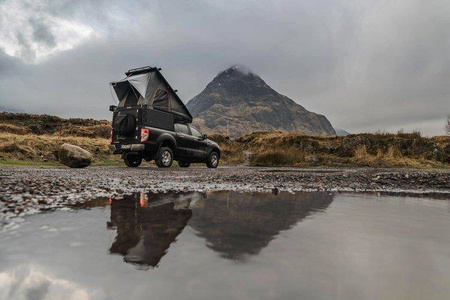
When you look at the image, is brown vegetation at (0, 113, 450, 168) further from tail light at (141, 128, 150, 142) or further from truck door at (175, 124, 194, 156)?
tail light at (141, 128, 150, 142)

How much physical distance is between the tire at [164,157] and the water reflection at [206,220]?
870 cm

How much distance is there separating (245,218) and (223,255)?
1208 mm

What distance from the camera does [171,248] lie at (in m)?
2.07

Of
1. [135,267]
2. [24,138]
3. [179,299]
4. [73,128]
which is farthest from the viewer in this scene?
[73,128]

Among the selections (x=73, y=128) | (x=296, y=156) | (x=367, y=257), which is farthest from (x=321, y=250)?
(x=73, y=128)

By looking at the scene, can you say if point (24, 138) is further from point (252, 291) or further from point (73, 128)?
point (252, 291)

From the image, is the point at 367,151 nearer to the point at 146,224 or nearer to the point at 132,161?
the point at 132,161

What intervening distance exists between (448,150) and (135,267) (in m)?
27.5

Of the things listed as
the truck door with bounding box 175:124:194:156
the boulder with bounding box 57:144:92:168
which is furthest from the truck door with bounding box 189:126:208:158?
the boulder with bounding box 57:144:92:168

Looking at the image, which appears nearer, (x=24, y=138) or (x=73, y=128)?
(x=24, y=138)

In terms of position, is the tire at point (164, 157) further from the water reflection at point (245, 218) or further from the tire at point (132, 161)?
the water reflection at point (245, 218)

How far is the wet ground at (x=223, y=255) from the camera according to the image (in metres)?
1.47

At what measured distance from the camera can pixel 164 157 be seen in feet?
44.2

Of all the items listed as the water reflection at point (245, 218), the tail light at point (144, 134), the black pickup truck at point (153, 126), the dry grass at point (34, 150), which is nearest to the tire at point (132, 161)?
the black pickup truck at point (153, 126)
